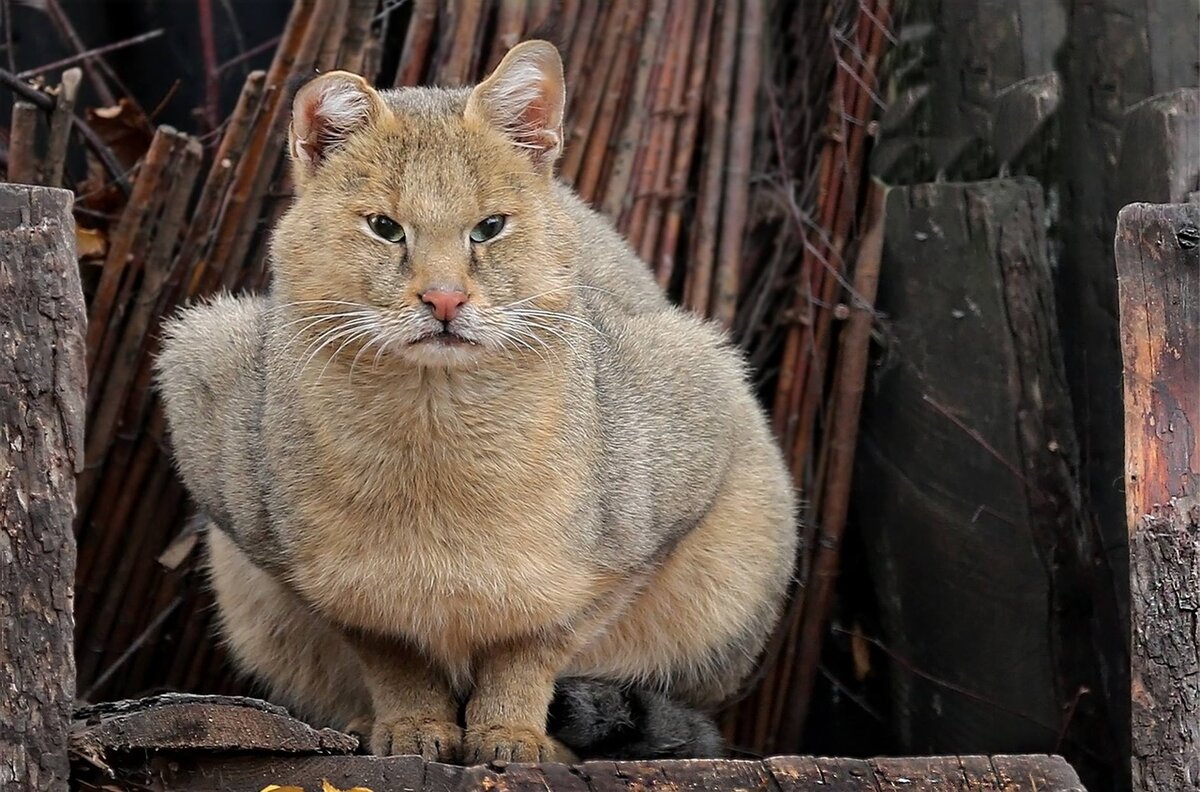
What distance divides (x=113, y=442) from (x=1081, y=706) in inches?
84.6

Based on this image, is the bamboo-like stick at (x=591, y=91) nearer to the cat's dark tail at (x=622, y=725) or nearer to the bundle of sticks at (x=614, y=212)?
the bundle of sticks at (x=614, y=212)

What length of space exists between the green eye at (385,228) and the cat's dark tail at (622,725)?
2.96ft

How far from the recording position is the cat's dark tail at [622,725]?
2.69 m

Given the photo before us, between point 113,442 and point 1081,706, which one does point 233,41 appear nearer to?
point 113,442

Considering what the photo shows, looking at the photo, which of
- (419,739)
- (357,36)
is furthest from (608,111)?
(419,739)

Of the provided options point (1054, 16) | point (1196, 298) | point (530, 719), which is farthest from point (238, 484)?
point (1054, 16)

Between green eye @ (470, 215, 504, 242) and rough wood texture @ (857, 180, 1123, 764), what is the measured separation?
3.92 feet

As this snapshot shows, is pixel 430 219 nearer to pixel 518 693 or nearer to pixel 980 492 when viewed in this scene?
pixel 518 693

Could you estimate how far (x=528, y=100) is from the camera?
8.32 feet

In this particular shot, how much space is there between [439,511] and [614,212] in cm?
138

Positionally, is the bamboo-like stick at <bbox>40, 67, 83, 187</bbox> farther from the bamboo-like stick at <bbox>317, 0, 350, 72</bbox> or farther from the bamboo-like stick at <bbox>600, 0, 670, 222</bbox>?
the bamboo-like stick at <bbox>600, 0, 670, 222</bbox>

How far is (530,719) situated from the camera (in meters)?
2.57

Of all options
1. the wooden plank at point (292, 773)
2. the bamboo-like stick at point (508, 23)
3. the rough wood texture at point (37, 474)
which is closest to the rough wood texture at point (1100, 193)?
the bamboo-like stick at point (508, 23)

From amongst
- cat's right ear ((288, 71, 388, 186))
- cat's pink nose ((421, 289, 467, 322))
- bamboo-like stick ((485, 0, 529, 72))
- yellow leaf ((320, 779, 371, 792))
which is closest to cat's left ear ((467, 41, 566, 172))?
cat's right ear ((288, 71, 388, 186))
